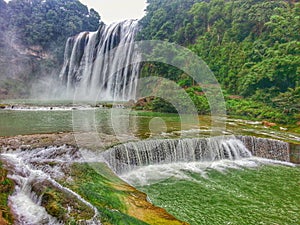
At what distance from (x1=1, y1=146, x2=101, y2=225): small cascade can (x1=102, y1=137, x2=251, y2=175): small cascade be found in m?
1.13

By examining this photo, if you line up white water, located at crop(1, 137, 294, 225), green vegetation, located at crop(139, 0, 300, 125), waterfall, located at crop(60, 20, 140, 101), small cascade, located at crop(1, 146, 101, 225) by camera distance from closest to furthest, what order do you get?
small cascade, located at crop(1, 146, 101, 225), white water, located at crop(1, 137, 294, 225), green vegetation, located at crop(139, 0, 300, 125), waterfall, located at crop(60, 20, 140, 101)

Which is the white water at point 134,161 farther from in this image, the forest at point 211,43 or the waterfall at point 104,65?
the waterfall at point 104,65

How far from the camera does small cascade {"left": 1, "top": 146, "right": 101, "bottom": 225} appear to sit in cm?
345

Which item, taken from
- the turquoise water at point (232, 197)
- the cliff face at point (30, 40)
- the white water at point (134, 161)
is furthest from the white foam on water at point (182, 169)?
the cliff face at point (30, 40)

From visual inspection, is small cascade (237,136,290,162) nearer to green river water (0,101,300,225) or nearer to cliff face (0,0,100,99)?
green river water (0,101,300,225)

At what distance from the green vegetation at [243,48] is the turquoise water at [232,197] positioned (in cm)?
702

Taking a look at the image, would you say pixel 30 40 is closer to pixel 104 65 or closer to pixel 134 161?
pixel 104 65

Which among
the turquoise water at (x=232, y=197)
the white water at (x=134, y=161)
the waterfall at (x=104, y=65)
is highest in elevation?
the waterfall at (x=104, y=65)

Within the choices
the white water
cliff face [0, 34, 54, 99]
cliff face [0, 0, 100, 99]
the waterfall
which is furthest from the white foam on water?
cliff face [0, 0, 100, 99]

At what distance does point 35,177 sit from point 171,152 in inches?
162

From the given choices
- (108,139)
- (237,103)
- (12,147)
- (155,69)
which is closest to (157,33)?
(155,69)

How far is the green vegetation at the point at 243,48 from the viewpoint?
47.6 feet

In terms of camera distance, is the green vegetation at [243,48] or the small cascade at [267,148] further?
the green vegetation at [243,48]

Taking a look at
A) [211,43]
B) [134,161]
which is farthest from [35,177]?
[211,43]
